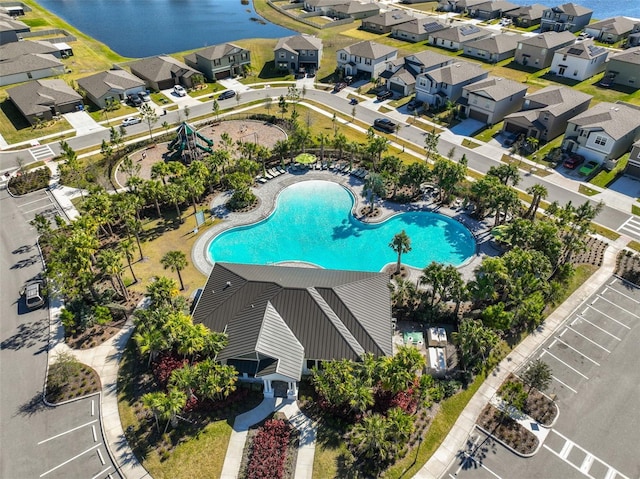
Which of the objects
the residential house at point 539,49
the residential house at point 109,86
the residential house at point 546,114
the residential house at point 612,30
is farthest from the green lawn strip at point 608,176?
the residential house at point 109,86

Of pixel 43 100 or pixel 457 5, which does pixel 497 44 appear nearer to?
pixel 457 5

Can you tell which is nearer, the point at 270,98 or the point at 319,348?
the point at 319,348

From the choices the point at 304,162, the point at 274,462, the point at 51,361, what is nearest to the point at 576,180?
the point at 304,162

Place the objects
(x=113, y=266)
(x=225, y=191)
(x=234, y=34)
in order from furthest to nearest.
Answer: (x=234, y=34) < (x=225, y=191) < (x=113, y=266)

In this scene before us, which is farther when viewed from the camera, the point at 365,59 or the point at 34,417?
the point at 365,59

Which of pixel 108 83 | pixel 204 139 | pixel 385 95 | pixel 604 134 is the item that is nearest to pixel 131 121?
pixel 108 83

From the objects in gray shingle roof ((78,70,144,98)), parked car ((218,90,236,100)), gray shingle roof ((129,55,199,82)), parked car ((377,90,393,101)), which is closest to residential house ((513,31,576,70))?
parked car ((377,90,393,101))

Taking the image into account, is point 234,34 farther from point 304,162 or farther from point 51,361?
point 51,361
